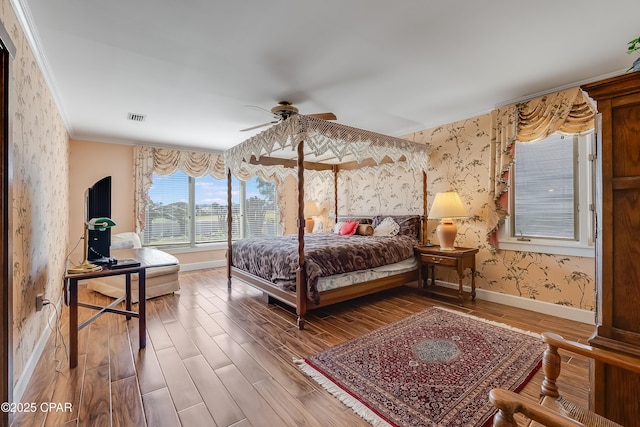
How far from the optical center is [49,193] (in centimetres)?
289

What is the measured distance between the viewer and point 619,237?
954mm

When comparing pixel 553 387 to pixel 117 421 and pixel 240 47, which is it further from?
pixel 240 47

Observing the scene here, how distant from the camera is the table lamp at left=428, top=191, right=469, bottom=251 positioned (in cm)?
354

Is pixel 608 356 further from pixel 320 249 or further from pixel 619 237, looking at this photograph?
pixel 320 249

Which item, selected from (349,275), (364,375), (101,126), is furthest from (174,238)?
(364,375)

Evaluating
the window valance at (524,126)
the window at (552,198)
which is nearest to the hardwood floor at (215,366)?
the window at (552,198)

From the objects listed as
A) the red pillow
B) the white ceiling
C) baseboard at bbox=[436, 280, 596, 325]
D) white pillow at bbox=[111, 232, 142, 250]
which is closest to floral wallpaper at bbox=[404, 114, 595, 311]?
baseboard at bbox=[436, 280, 596, 325]

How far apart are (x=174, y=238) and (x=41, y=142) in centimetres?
329

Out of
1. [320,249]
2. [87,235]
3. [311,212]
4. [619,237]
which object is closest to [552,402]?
[619,237]

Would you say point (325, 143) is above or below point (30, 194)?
above

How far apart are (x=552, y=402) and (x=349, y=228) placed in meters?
3.75

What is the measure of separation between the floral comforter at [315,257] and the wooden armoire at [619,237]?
216 centimetres

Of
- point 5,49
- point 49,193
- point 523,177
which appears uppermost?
point 5,49

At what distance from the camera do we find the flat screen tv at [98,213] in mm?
2438
